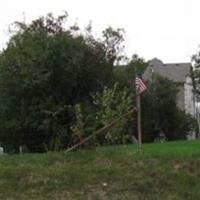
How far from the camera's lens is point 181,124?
68750mm

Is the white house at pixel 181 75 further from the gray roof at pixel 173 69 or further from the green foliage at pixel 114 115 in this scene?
the green foliage at pixel 114 115

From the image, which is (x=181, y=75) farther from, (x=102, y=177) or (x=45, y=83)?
(x=102, y=177)

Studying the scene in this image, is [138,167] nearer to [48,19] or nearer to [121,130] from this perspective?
[121,130]

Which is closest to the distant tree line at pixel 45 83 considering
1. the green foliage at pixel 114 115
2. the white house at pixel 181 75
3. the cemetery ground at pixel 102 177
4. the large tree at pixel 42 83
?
the large tree at pixel 42 83

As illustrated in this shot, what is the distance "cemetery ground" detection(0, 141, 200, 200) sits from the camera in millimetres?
13594

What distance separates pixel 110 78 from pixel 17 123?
6.98 m

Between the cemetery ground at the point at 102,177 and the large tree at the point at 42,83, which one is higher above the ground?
the large tree at the point at 42,83

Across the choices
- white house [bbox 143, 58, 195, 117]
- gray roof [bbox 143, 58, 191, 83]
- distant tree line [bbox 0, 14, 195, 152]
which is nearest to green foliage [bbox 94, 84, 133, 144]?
distant tree line [bbox 0, 14, 195, 152]

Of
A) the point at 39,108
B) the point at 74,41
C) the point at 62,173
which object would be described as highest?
the point at 74,41

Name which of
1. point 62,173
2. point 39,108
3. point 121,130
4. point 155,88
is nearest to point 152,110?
point 155,88

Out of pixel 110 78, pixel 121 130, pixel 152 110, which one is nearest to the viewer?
pixel 121 130

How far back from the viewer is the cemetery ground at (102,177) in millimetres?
13594

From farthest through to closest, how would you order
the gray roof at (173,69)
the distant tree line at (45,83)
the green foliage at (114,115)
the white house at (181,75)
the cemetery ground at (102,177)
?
the gray roof at (173,69) → the white house at (181,75) → the distant tree line at (45,83) → the green foliage at (114,115) → the cemetery ground at (102,177)

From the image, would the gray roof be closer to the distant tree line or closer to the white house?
the white house
